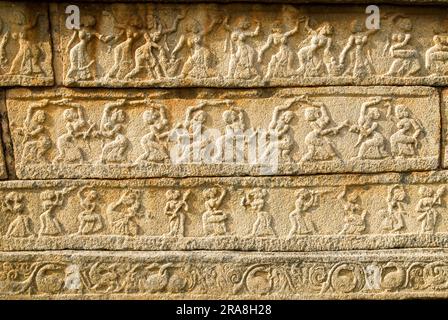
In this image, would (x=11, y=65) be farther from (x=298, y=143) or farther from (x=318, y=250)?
(x=318, y=250)

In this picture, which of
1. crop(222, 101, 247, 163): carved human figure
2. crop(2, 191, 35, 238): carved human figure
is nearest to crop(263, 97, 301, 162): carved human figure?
crop(222, 101, 247, 163): carved human figure

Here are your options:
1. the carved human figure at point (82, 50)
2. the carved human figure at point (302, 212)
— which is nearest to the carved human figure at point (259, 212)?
the carved human figure at point (302, 212)

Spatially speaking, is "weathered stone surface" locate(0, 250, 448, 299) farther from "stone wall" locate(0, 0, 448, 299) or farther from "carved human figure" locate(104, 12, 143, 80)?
"carved human figure" locate(104, 12, 143, 80)

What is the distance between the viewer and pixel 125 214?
3.95 m

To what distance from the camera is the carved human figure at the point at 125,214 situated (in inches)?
155

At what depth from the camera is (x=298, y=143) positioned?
392 centimetres

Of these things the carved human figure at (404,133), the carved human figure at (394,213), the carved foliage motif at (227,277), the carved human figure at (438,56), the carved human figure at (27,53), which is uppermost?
the carved human figure at (27,53)

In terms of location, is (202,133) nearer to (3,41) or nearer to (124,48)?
(124,48)

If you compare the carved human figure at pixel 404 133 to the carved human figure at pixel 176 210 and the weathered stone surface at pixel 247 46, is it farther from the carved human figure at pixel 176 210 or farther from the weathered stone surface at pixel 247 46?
the carved human figure at pixel 176 210

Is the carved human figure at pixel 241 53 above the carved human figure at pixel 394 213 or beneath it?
above

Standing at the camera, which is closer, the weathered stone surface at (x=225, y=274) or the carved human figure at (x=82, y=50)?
the carved human figure at (x=82, y=50)

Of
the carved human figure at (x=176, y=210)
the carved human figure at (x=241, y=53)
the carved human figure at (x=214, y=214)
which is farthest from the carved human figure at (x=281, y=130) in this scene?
the carved human figure at (x=176, y=210)

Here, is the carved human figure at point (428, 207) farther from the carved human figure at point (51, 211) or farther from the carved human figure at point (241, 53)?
the carved human figure at point (51, 211)

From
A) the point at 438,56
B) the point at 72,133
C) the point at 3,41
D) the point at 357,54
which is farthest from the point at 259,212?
the point at 3,41
